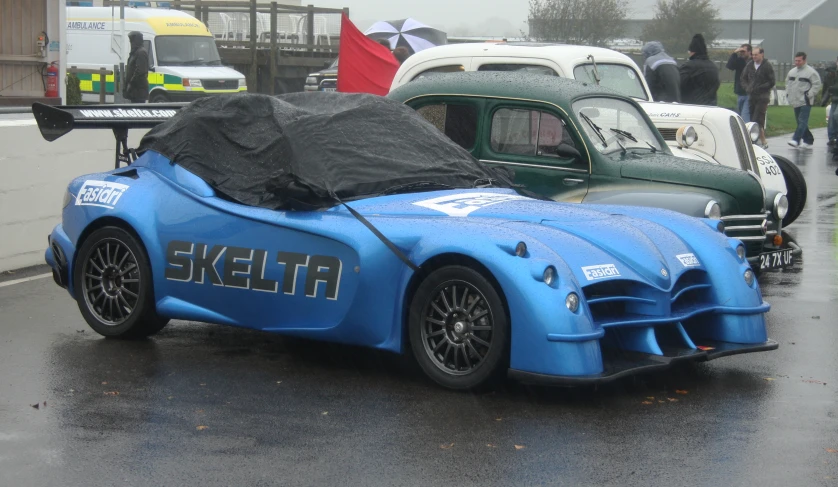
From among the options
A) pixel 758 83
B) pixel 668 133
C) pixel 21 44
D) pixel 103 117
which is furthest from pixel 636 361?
pixel 758 83

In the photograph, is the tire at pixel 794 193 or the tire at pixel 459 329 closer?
the tire at pixel 459 329

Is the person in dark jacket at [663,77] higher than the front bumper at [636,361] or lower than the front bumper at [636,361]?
higher

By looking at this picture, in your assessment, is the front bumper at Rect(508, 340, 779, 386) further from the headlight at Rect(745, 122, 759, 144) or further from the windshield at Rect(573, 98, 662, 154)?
the headlight at Rect(745, 122, 759, 144)

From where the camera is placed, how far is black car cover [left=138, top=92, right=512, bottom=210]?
22.5 feet

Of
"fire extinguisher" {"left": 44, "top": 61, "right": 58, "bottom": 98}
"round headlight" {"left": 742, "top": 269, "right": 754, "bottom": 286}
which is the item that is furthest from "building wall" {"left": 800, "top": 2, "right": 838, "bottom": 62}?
"round headlight" {"left": 742, "top": 269, "right": 754, "bottom": 286}

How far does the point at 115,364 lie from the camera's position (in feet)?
22.2

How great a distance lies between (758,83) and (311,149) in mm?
18054

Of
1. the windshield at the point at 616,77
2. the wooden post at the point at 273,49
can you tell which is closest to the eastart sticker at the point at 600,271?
the windshield at the point at 616,77

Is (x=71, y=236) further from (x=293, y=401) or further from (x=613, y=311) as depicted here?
(x=613, y=311)

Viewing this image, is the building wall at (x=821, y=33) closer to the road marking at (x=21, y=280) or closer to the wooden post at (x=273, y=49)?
the wooden post at (x=273, y=49)

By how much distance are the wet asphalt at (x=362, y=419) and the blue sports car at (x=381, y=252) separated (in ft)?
0.76

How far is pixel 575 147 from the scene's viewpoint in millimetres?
9094

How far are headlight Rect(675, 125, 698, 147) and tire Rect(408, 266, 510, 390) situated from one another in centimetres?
549

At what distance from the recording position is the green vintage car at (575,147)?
9008mm
